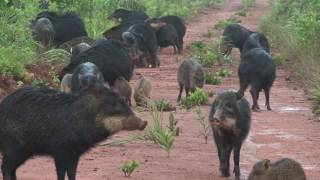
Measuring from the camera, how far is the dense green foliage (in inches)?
492

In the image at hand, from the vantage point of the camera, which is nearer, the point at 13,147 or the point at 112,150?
the point at 13,147

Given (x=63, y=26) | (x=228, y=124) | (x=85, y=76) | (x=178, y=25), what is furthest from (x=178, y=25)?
(x=228, y=124)

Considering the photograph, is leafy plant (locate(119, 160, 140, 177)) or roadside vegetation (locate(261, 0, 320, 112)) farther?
roadside vegetation (locate(261, 0, 320, 112))

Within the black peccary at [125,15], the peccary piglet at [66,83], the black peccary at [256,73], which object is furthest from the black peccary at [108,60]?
the black peccary at [125,15]

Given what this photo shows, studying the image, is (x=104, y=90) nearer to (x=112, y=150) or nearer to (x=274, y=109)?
(x=112, y=150)

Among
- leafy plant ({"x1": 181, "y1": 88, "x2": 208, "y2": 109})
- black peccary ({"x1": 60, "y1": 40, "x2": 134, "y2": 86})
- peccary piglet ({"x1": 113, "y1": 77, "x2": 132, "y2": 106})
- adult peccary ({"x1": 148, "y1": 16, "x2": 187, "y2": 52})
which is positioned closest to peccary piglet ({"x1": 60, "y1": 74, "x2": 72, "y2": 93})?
black peccary ({"x1": 60, "y1": 40, "x2": 134, "y2": 86})

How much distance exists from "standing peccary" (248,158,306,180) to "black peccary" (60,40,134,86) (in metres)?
5.37

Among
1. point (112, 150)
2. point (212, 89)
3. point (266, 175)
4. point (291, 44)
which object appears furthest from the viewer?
point (291, 44)

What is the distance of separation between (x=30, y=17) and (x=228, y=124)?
10.1m

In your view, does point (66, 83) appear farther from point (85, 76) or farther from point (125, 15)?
point (125, 15)

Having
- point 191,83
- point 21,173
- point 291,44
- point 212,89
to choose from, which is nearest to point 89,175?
point 21,173

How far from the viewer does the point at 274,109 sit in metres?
12.3

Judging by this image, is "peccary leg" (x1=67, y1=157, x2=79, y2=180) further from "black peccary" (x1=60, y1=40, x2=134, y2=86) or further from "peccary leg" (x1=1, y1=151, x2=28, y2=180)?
"black peccary" (x1=60, y1=40, x2=134, y2=86)

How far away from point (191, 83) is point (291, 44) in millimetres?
6349
